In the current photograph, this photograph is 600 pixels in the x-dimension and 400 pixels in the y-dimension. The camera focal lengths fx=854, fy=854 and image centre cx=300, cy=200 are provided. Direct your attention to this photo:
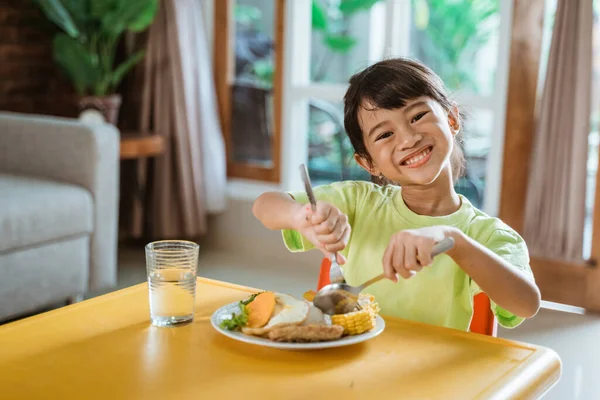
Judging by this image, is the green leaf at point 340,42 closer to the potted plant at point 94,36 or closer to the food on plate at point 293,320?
the potted plant at point 94,36

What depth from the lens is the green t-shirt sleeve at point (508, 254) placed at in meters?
1.30

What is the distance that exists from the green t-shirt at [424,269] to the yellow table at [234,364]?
17 cm

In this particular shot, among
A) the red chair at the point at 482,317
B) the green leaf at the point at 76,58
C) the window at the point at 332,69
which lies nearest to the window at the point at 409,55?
the window at the point at 332,69

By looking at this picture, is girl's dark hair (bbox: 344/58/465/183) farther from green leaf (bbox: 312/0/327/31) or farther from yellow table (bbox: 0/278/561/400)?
green leaf (bbox: 312/0/327/31)

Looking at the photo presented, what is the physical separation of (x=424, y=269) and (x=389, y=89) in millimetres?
319

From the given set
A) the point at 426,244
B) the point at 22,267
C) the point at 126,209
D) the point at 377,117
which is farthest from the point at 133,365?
the point at 126,209

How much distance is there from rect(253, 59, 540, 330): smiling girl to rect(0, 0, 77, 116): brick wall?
2703 mm

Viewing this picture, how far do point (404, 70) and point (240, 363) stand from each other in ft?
2.13

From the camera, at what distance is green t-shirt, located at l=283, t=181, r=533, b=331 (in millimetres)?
1402

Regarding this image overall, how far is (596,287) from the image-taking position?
3.19m

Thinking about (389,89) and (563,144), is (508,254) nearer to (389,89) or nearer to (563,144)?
(389,89)

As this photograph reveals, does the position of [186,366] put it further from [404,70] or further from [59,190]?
[59,190]

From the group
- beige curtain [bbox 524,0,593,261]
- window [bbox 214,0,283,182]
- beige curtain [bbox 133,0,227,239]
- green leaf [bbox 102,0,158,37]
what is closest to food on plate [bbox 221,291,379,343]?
beige curtain [bbox 524,0,593,261]

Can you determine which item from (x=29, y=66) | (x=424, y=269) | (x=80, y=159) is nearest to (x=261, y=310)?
(x=424, y=269)
